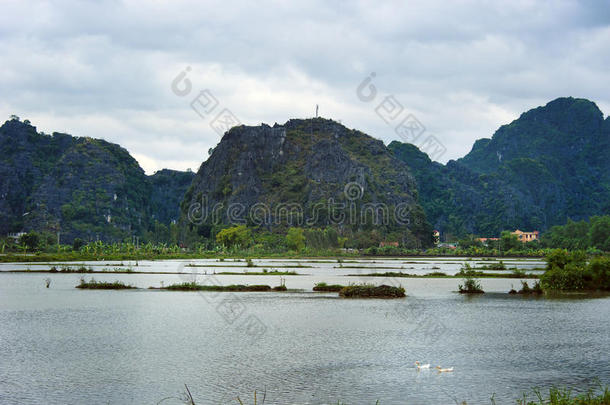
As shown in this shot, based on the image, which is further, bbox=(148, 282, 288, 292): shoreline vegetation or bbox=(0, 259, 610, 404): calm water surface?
bbox=(148, 282, 288, 292): shoreline vegetation

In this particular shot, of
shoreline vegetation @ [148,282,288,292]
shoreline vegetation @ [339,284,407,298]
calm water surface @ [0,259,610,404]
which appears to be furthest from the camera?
shoreline vegetation @ [148,282,288,292]

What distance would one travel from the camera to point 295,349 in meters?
21.9

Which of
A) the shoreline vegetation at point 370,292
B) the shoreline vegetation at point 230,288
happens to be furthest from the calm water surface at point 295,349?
the shoreline vegetation at point 230,288

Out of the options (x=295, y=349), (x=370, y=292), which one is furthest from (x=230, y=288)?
(x=295, y=349)

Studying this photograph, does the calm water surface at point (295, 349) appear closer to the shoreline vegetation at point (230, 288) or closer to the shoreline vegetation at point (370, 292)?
the shoreline vegetation at point (370, 292)

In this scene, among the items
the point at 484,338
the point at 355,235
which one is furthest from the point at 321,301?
the point at 355,235

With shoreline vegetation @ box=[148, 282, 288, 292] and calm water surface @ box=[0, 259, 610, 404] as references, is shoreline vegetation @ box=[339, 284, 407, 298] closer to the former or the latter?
calm water surface @ box=[0, 259, 610, 404]

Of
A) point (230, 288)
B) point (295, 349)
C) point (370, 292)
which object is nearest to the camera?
point (295, 349)

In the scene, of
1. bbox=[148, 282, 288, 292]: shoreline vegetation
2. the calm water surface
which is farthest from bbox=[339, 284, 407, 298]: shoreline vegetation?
bbox=[148, 282, 288, 292]: shoreline vegetation

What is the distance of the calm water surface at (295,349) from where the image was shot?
15633 millimetres

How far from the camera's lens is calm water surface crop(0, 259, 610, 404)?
15633 mm

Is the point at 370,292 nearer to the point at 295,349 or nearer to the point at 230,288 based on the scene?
the point at 230,288

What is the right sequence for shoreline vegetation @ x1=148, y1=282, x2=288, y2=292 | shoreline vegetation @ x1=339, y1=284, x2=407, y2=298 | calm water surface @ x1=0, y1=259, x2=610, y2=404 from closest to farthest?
calm water surface @ x1=0, y1=259, x2=610, y2=404
shoreline vegetation @ x1=339, y1=284, x2=407, y2=298
shoreline vegetation @ x1=148, y1=282, x2=288, y2=292

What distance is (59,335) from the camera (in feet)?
81.8
